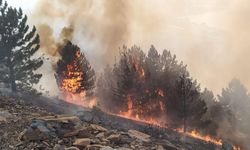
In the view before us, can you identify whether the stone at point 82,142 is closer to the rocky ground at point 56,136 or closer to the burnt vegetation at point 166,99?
the rocky ground at point 56,136

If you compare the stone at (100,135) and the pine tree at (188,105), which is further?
the pine tree at (188,105)

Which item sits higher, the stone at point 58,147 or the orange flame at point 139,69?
the orange flame at point 139,69

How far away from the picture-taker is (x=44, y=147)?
16.9m

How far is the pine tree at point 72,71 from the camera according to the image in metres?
54.2

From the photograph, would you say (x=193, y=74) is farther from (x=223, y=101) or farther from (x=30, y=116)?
(x=30, y=116)

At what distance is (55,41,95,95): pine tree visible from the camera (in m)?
54.2

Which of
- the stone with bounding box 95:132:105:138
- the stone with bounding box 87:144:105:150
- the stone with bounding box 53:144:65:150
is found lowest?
the stone with bounding box 53:144:65:150

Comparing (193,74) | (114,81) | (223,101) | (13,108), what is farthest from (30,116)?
(193,74)

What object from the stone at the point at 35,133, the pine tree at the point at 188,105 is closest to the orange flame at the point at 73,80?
the pine tree at the point at 188,105

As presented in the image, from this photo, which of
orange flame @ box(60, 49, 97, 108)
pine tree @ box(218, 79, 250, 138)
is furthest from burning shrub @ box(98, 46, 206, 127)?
pine tree @ box(218, 79, 250, 138)

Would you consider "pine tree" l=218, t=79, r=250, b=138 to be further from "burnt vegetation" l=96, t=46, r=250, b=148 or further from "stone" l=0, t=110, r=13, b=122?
Answer: "stone" l=0, t=110, r=13, b=122

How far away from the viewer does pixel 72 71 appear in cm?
5453

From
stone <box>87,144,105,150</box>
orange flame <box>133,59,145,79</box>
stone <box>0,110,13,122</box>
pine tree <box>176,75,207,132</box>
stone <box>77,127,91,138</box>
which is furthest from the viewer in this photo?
orange flame <box>133,59,145,79</box>

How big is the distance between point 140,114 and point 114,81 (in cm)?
1441
